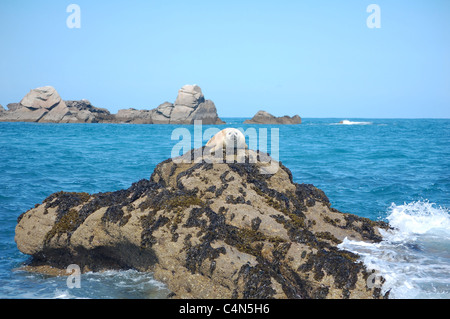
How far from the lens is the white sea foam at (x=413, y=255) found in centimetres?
682

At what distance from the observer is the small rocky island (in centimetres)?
670

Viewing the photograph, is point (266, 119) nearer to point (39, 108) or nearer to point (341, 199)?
point (39, 108)

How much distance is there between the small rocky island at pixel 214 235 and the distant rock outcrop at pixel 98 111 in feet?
293

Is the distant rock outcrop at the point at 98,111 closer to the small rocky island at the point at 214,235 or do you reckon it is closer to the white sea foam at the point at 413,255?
the white sea foam at the point at 413,255

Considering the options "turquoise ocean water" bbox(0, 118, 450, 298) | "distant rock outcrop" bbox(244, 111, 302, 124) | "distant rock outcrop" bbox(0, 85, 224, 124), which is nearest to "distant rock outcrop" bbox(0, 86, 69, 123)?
"distant rock outcrop" bbox(0, 85, 224, 124)

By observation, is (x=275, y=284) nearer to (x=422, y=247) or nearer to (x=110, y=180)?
(x=422, y=247)

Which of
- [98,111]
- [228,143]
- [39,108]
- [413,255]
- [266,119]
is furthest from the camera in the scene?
[98,111]

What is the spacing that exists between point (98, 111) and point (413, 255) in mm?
112569

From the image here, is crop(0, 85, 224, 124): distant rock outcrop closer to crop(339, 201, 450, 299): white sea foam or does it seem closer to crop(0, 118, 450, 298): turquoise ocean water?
crop(0, 118, 450, 298): turquoise ocean water

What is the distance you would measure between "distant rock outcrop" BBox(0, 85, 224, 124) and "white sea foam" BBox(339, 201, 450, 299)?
88.4m

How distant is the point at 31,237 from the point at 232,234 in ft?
14.8

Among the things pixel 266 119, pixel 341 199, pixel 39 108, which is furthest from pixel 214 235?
pixel 266 119

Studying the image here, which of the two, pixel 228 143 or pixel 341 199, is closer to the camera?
pixel 228 143

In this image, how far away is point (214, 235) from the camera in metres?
7.33
